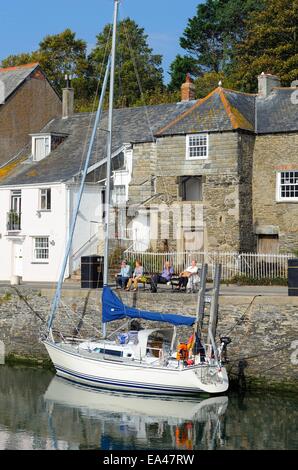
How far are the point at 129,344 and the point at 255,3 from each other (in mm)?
44625

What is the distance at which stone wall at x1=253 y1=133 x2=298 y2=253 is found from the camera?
119 ft

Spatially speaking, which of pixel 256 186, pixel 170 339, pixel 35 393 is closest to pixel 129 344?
pixel 170 339

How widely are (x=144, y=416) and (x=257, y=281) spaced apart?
10932mm

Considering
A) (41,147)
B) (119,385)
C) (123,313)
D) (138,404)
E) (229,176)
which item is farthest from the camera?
(41,147)

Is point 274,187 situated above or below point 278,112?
below

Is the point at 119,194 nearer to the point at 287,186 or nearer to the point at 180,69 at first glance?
the point at 287,186

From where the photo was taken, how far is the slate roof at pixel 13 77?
44406mm

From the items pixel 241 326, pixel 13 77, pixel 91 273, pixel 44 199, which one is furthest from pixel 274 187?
pixel 13 77

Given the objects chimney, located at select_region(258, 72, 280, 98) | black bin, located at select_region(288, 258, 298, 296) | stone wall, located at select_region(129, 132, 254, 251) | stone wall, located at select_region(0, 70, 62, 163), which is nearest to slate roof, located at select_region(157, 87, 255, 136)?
stone wall, located at select_region(129, 132, 254, 251)

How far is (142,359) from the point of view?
82.9ft

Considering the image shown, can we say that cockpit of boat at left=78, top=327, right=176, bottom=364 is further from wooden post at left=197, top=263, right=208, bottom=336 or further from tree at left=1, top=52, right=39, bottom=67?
tree at left=1, top=52, right=39, bottom=67

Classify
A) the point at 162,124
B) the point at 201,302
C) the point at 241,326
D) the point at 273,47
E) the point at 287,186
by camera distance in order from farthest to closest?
the point at 273,47, the point at 162,124, the point at 287,186, the point at 201,302, the point at 241,326

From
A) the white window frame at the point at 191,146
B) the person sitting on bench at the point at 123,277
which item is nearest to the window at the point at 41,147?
the white window frame at the point at 191,146
